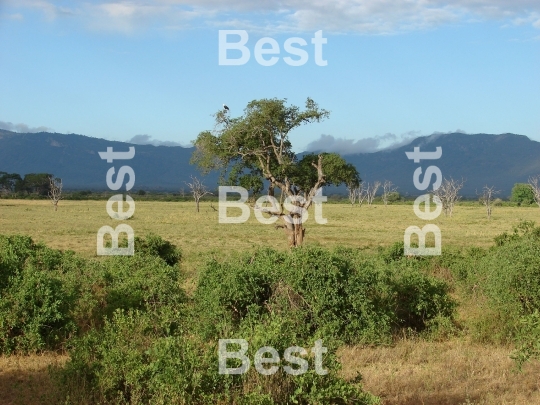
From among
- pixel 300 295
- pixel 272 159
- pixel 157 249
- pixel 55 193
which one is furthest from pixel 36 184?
pixel 300 295

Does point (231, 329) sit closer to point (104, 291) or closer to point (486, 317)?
point (104, 291)

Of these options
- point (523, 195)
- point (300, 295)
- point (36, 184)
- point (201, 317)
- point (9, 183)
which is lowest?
point (201, 317)

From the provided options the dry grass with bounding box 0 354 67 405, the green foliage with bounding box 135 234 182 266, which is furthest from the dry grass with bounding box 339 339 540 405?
the green foliage with bounding box 135 234 182 266

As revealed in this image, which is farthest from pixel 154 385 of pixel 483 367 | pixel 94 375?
pixel 483 367

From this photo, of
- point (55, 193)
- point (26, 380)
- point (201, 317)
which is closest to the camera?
point (26, 380)

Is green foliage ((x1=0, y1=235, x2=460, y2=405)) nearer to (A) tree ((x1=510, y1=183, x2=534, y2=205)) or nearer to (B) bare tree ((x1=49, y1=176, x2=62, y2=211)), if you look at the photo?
(B) bare tree ((x1=49, y1=176, x2=62, y2=211))

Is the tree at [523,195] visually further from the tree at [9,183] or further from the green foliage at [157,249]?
the green foliage at [157,249]

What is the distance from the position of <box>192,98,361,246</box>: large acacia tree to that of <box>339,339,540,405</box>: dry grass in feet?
42.0

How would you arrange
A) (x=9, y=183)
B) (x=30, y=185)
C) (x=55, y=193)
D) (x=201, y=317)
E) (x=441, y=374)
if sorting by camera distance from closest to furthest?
(x=441, y=374) < (x=201, y=317) < (x=55, y=193) < (x=30, y=185) < (x=9, y=183)

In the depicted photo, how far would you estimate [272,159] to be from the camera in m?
25.3

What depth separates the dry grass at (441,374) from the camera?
316 inches

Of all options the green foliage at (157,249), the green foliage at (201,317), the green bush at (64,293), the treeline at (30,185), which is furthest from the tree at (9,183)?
the green foliage at (201,317)

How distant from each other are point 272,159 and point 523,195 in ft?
370

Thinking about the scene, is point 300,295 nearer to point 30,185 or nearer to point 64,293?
point 64,293
